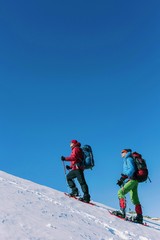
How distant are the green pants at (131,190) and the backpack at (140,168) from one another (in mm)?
232

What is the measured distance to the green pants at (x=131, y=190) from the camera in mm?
10695

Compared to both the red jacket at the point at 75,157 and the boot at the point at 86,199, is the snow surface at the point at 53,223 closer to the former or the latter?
the boot at the point at 86,199

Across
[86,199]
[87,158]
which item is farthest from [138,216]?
[87,158]

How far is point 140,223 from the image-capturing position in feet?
32.6

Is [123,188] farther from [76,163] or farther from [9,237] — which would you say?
[9,237]

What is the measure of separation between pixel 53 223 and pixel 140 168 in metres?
4.86

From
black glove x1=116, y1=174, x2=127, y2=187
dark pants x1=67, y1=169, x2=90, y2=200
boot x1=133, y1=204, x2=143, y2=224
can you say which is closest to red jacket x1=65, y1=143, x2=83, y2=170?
dark pants x1=67, y1=169, x2=90, y2=200

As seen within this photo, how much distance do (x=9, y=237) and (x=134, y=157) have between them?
21.4 ft

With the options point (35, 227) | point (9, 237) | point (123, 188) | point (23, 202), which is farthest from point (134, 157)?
point (9, 237)

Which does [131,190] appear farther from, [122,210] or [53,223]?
[53,223]

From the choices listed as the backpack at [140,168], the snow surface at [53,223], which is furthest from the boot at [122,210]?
the backpack at [140,168]

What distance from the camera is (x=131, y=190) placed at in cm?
1091

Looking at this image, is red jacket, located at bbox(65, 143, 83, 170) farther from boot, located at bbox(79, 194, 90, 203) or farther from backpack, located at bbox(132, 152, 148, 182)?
backpack, located at bbox(132, 152, 148, 182)

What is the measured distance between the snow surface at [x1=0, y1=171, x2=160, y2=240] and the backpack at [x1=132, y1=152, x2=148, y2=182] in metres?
1.79
